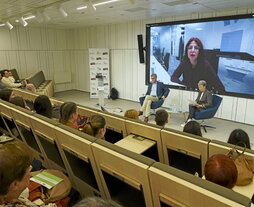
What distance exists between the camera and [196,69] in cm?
607

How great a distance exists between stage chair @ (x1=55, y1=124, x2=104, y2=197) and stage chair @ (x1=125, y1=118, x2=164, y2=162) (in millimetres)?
606

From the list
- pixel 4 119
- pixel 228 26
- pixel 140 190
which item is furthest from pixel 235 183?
pixel 228 26

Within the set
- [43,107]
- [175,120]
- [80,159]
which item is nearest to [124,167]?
[80,159]

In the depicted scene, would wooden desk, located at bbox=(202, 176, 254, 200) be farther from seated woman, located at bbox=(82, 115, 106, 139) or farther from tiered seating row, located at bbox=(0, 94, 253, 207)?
seated woman, located at bbox=(82, 115, 106, 139)

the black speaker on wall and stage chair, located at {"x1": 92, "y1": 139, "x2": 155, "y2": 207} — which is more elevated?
the black speaker on wall

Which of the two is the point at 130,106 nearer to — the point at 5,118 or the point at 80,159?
the point at 5,118

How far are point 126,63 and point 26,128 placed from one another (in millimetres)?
5935

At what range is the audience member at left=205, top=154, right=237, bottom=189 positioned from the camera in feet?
4.18

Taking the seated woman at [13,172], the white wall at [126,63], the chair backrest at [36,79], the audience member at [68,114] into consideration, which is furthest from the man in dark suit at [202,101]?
the chair backrest at [36,79]

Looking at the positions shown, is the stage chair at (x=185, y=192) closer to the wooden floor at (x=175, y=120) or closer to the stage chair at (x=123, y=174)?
the stage chair at (x=123, y=174)

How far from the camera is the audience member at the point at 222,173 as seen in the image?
4.18ft

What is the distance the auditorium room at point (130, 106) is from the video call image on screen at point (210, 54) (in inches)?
1.0

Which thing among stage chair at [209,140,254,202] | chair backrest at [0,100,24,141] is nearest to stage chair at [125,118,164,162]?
stage chair at [209,140,254,202]

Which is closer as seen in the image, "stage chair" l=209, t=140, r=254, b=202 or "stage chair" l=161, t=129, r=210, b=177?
"stage chair" l=209, t=140, r=254, b=202
